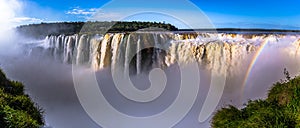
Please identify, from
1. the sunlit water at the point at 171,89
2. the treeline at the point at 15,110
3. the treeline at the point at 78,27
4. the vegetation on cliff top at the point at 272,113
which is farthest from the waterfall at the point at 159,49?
the treeline at the point at 15,110

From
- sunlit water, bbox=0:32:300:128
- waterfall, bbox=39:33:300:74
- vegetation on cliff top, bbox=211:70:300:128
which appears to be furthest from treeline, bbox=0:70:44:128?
waterfall, bbox=39:33:300:74

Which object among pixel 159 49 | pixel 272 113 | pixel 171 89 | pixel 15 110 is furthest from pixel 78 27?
pixel 272 113

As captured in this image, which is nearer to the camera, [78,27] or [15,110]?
[15,110]

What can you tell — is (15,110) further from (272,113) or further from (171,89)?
(171,89)

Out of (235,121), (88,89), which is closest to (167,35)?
(88,89)

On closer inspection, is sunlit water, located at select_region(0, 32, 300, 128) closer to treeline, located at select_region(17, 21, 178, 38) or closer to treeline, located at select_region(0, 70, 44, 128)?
treeline, located at select_region(0, 70, 44, 128)
